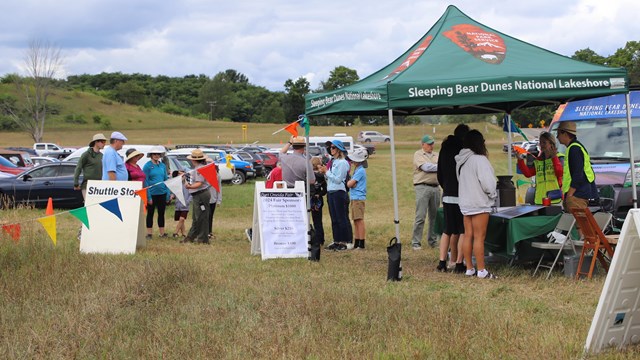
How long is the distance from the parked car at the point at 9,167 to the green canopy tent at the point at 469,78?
1842 centimetres

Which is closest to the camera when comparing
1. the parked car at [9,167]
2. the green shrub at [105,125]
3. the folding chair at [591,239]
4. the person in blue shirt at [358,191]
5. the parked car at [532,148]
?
the folding chair at [591,239]

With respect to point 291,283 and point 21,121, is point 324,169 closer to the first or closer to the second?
point 291,283

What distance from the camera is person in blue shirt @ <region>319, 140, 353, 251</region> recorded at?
1220 centimetres

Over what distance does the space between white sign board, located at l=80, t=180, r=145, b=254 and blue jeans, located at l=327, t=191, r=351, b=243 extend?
3.14 meters

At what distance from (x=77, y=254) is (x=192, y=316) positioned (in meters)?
3.64

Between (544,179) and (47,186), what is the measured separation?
14.6 m

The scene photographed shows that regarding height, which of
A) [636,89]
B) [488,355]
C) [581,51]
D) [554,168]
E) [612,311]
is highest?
[581,51]

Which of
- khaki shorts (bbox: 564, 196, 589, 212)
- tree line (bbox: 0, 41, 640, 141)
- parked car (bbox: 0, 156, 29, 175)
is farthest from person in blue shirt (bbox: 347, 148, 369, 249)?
tree line (bbox: 0, 41, 640, 141)

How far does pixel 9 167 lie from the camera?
26094 millimetres

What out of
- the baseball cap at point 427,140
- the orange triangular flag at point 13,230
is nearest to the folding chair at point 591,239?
the baseball cap at point 427,140

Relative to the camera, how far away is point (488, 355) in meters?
5.33

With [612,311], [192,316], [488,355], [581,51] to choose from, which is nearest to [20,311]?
[192,316]

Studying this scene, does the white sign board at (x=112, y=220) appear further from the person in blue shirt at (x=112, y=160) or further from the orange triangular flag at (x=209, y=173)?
the orange triangular flag at (x=209, y=173)

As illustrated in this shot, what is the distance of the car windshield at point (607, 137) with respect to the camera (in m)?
11.9
